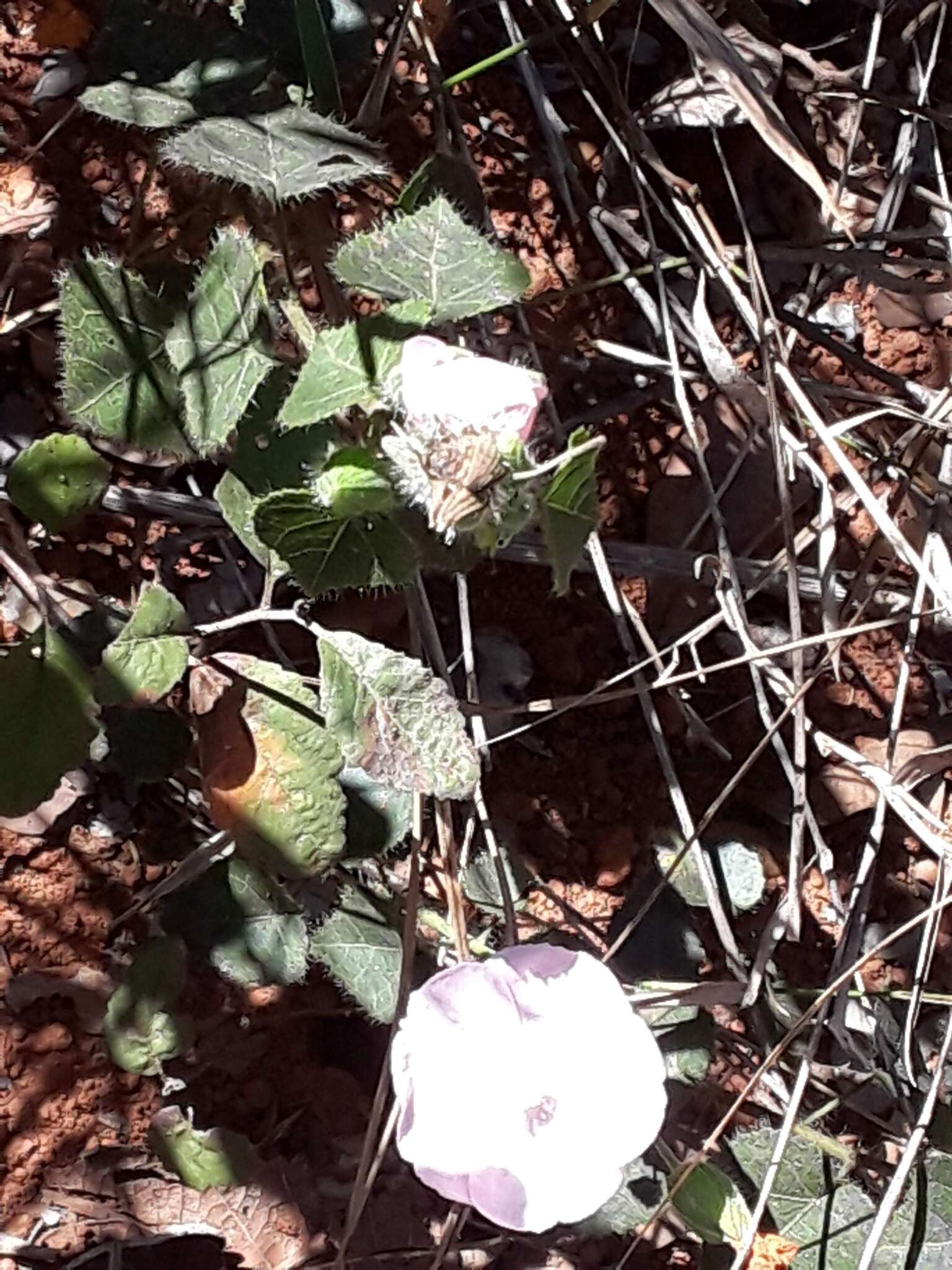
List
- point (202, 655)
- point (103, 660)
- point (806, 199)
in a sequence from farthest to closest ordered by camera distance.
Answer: point (806, 199) → point (202, 655) → point (103, 660)

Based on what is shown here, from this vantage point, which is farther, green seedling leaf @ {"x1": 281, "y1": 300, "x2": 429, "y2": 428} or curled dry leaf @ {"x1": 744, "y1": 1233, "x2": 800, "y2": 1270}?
curled dry leaf @ {"x1": 744, "y1": 1233, "x2": 800, "y2": 1270}

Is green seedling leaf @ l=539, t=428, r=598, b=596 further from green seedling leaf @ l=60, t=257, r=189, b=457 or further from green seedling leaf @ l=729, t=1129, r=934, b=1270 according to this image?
green seedling leaf @ l=729, t=1129, r=934, b=1270

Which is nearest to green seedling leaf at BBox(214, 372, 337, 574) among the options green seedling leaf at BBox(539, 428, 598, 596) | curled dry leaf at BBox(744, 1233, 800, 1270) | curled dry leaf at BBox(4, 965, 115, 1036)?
green seedling leaf at BBox(539, 428, 598, 596)

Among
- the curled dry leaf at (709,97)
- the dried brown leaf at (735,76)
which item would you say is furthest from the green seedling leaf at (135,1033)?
the curled dry leaf at (709,97)

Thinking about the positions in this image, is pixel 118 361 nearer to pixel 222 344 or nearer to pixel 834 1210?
pixel 222 344

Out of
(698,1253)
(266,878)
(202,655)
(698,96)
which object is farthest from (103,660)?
(698,1253)

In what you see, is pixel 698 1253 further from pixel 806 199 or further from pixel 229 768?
pixel 806 199
